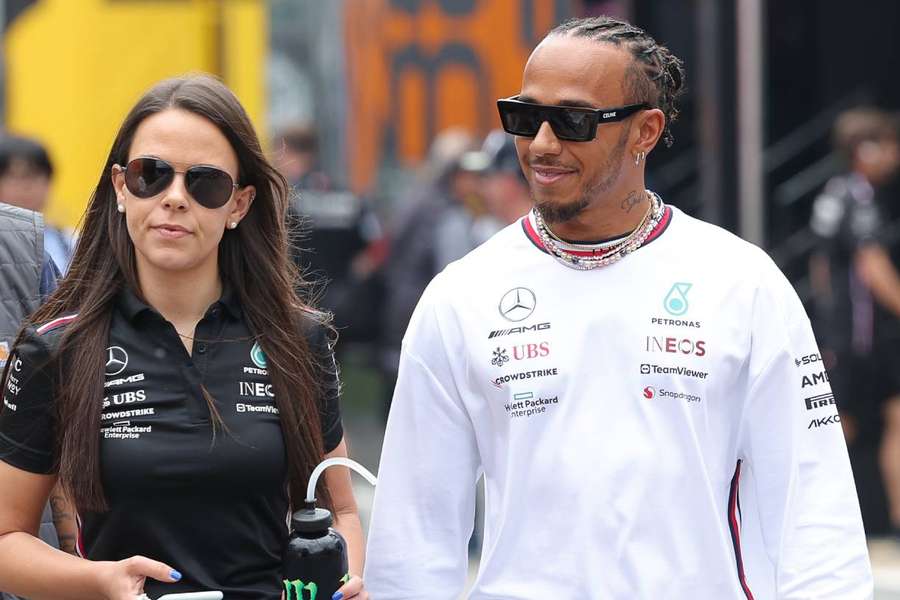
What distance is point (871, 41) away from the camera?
1407cm

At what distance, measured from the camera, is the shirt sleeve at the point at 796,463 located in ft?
11.0

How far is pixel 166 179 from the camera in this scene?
11.4 feet

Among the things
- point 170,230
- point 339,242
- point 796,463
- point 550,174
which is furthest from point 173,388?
point 339,242

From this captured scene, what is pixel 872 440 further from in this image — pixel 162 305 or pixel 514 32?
pixel 162 305

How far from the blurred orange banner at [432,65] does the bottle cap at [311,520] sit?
810 cm

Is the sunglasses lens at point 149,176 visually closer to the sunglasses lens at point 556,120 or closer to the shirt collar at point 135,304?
the shirt collar at point 135,304

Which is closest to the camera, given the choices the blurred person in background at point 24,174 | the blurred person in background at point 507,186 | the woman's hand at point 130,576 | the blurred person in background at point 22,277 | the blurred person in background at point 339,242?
the woman's hand at point 130,576

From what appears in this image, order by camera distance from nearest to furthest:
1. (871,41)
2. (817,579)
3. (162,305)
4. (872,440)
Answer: (817,579) < (162,305) < (872,440) < (871,41)

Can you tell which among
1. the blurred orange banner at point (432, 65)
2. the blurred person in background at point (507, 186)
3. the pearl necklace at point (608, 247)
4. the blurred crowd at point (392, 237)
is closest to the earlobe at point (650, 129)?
the pearl necklace at point (608, 247)

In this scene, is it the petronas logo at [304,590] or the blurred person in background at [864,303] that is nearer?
the petronas logo at [304,590]

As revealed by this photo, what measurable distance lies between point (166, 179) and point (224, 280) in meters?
0.30

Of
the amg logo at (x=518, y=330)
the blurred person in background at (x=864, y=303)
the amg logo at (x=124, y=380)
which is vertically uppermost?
the amg logo at (x=518, y=330)

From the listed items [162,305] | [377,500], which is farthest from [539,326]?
[162,305]

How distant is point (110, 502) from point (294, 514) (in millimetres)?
347
